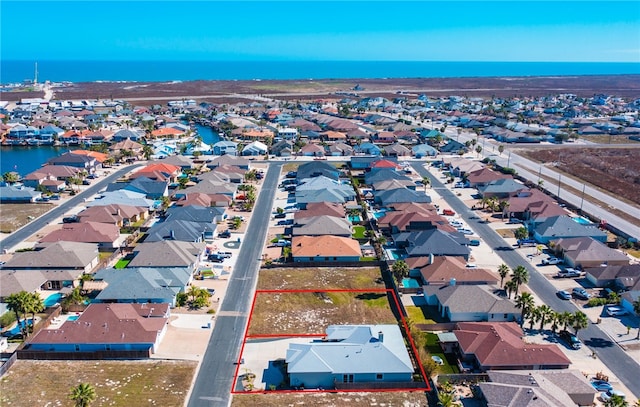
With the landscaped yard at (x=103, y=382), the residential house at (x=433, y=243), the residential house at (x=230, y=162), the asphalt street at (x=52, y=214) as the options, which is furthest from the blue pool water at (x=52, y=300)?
the residential house at (x=230, y=162)

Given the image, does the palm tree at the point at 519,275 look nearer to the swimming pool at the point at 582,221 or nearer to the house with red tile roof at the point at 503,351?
the house with red tile roof at the point at 503,351

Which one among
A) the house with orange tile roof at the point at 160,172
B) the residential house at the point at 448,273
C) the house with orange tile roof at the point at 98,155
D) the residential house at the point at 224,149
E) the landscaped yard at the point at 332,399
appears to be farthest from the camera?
the residential house at the point at 224,149

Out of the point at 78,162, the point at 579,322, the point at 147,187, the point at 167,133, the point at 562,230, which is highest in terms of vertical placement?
the point at 167,133

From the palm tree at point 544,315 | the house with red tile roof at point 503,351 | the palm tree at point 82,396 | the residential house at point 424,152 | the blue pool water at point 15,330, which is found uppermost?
the residential house at point 424,152

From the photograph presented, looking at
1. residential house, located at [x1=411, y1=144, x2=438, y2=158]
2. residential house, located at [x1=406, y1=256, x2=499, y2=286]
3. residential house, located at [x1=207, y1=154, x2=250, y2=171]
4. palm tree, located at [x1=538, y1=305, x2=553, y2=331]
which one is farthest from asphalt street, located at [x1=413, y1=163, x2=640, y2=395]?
Result: residential house, located at [x1=207, y1=154, x2=250, y2=171]

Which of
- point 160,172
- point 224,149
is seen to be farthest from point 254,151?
point 160,172

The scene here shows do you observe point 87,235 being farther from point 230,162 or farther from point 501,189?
point 501,189
